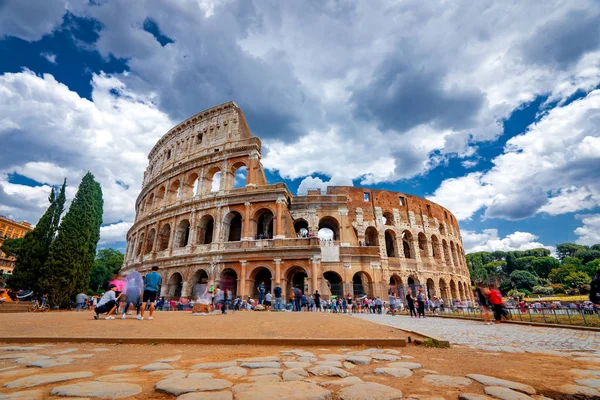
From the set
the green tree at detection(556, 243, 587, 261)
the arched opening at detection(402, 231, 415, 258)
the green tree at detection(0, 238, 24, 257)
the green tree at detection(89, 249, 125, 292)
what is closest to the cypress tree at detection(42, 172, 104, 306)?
the green tree at detection(0, 238, 24, 257)

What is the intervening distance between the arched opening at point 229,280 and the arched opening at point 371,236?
1360cm

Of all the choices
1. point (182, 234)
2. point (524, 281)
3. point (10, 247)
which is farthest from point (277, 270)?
point (524, 281)

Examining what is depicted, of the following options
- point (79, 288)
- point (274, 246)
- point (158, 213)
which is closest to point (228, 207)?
point (274, 246)

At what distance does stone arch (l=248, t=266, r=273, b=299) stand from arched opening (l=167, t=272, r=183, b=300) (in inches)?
241

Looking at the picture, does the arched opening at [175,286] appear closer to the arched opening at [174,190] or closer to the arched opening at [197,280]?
the arched opening at [197,280]

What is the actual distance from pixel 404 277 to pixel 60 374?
1046 inches

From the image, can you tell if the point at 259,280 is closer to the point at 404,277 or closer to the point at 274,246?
the point at 274,246

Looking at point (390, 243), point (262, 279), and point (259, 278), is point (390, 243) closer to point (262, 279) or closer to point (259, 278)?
point (262, 279)

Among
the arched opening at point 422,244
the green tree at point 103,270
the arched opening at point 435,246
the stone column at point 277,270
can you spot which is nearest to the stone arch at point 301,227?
the stone column at point 277,270

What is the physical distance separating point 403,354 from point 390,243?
26.3 meters

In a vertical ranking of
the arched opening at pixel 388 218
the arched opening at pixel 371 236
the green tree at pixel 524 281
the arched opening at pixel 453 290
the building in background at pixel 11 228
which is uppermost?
the building in background at pixel 11 228

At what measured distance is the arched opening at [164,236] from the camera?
24.6m

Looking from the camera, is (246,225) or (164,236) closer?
(246,225)

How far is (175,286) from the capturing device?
2200cm
